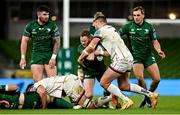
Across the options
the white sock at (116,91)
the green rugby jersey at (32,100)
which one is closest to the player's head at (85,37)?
the white sock at (116,91)

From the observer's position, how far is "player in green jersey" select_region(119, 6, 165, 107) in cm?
1499

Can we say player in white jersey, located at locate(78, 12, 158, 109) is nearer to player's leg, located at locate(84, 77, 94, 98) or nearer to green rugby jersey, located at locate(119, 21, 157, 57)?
player's leg, located at locate(84, 77, 94, 98)

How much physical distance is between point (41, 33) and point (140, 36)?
1.84 m

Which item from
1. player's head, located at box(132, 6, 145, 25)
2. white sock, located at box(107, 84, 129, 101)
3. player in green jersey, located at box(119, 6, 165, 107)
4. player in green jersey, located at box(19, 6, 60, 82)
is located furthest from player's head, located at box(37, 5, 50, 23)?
white sock, located at box(107, 84, 129, 101)

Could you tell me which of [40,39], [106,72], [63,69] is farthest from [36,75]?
[63,69]

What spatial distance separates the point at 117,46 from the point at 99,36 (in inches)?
14.7

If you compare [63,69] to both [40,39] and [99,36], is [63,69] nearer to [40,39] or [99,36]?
[40,39]

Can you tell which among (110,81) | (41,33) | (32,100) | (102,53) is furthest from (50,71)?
(110,81)

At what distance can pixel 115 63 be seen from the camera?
45.4 ft

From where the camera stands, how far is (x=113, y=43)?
45.4 ft

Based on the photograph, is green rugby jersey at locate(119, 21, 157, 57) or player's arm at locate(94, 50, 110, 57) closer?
player's arm at locate(94, 50, 110, 57)

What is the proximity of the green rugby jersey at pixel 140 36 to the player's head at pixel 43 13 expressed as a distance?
1406mm

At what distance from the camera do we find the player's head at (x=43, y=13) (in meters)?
14.8

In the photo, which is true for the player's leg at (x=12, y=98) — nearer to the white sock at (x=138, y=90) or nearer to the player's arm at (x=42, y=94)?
the player's arm at (x=42, y=94)
